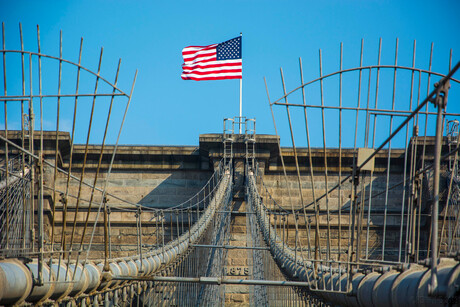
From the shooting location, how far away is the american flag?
20109 millimetres

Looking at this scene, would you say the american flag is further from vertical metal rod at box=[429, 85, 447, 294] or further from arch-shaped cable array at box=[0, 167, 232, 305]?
vertical metal rod at box=[429, 85, 447, 294]

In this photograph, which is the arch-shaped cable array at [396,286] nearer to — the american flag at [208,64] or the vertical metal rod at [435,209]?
the vertical metal rod at [435,209]

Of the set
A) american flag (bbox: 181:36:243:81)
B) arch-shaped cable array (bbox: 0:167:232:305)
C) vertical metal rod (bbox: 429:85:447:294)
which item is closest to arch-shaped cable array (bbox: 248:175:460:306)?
vertical metal rod (bbox: 429:85:447:294)

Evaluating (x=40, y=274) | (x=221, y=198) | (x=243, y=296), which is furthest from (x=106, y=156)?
(x=40, y=274)

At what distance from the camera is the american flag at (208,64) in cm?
2011

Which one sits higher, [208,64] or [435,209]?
[208,64]

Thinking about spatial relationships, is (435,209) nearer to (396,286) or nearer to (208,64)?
(396,286)

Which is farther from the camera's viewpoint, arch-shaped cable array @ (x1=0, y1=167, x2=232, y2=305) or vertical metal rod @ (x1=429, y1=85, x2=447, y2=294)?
arch-shaped cable array @ (x1=0, y1=167, x2=232, y2=305)

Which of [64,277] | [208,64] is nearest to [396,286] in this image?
[64,277]

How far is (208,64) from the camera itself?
20.2 meters

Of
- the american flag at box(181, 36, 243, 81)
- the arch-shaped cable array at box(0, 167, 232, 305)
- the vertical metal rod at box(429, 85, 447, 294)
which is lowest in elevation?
the arch-shaped cable array at box(0, 167, 232, 305)

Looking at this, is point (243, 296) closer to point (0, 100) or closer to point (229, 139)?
point (229, 139)

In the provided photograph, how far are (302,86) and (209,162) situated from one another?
14.0 metres

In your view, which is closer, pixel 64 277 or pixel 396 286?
pixel 396 286
